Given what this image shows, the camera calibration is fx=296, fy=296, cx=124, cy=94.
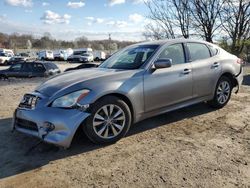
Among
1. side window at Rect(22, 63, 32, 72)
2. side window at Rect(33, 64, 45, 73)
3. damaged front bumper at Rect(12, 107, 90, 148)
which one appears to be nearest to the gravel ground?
damaged front bumper at Rect(12, 107, 90, 148)

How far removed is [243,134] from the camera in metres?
4.67

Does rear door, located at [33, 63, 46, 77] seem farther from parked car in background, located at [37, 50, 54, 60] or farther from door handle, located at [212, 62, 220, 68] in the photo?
parked car in background, located at [37, 50, 54, 60]

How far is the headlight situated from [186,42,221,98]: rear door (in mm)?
2296

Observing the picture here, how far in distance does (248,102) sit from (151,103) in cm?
318

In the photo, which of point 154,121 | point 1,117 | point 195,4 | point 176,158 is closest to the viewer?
point 176,158

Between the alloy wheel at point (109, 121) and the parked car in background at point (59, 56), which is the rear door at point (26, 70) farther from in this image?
the parked car in background at point (59, 56)

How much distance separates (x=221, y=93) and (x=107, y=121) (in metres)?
2.90

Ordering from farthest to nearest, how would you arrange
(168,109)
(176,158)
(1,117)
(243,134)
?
(1,117) < (168,109) < (243,134) < (176,158)

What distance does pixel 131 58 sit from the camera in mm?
5148

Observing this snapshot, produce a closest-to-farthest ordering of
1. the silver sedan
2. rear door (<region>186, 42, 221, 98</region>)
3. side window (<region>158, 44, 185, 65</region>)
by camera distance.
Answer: the silver sedan, side window (<region>158, 44, 185, 65</region>), rear door (<region>186, 42, 221, 98</region>)

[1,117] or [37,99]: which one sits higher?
[37,99]

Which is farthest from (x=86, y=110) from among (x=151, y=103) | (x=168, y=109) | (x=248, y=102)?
(x=248, y=102)

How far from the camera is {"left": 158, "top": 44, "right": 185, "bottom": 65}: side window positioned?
504cm

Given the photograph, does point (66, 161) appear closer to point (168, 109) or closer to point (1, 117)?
point (168, 109)
